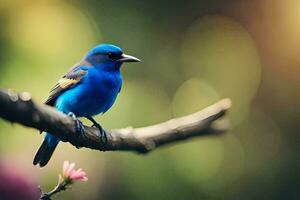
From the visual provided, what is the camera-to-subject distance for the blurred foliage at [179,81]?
1.05m

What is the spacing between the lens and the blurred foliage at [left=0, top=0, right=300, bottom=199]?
1053mm

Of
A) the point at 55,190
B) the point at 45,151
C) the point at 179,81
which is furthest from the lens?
the point at 179,81

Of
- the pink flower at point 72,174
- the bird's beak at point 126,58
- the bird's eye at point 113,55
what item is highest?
the bird's eye at point 113,55

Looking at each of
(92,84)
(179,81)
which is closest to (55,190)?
(92,84)

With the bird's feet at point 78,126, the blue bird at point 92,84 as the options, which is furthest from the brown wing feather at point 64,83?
the bird's feet at point 78,126

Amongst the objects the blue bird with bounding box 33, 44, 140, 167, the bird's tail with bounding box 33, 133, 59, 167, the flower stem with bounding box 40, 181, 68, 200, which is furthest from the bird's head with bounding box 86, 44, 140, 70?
the flower stem with bounding box 40, 181, 68, 200

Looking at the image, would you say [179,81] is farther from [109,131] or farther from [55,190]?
[55,190]

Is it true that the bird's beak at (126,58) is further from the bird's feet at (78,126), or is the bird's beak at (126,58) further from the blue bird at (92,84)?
the bird's feet at (78,126)

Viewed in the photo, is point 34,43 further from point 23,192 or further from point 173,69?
point 173,69

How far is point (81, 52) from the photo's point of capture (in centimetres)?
117

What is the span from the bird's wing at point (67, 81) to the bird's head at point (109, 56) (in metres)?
0.04

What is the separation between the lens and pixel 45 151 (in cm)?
88

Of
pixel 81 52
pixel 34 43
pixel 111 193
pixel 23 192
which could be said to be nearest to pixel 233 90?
pixel 111 193

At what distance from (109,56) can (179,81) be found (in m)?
1.00
